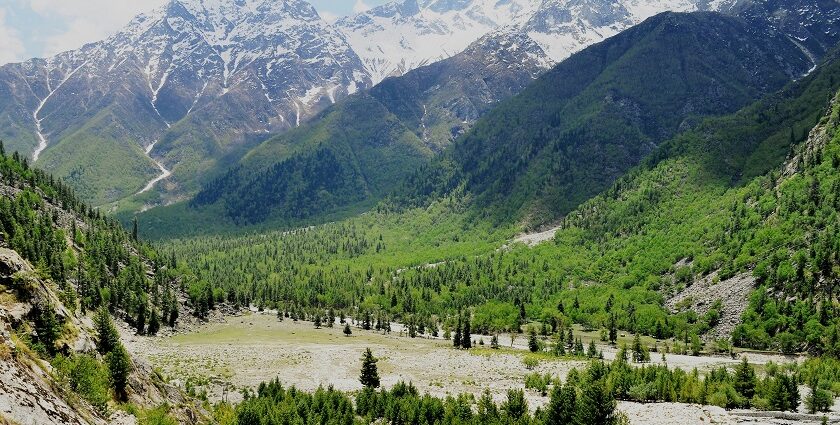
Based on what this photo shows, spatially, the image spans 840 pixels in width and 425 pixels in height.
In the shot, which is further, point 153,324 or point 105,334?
point 153,324

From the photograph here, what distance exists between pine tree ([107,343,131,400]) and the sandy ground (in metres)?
53.3

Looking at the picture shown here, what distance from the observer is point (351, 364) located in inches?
5453

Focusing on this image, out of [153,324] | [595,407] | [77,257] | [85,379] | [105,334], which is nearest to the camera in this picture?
[85,379]

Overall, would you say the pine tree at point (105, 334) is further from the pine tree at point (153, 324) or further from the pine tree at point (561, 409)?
the pine tree at point (153, 324)

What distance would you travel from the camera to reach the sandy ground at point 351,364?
325 feet

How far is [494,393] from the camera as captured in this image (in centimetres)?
11044

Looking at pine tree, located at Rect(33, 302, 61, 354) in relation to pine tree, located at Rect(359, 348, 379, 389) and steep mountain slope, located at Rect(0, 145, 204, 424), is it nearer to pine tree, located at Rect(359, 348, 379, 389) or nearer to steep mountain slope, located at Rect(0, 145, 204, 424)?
steep mountain slope, located at Rect(0, 145, 204, 424)

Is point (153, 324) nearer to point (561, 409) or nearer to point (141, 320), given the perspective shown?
point (141, 320)

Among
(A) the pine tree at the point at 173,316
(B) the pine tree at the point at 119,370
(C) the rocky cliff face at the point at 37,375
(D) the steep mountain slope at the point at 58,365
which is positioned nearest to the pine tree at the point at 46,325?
(D) the steep mountain slope at the point at 58,365

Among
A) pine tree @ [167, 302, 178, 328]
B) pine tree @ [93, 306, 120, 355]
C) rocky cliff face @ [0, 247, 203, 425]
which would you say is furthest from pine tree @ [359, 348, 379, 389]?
pine tree @ [167, 302, 178, 328]

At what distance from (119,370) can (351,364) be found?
94.5 meters

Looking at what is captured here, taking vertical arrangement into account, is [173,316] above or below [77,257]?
below

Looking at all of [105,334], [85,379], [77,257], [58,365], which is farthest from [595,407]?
[77,257]

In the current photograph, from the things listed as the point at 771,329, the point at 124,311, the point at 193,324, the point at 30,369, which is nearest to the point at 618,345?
the point at 771,329
